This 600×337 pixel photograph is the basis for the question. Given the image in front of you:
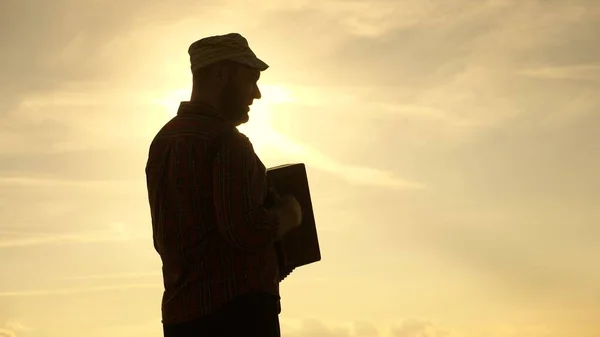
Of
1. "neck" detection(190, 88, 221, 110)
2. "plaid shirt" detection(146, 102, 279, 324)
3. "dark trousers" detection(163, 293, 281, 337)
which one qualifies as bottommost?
"dark trousers" detection(163, 293, 281, 337)

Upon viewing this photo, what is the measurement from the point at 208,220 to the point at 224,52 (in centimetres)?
106

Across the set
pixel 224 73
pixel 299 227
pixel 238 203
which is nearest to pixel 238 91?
pixel 224 73

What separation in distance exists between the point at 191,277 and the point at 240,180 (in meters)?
0.67

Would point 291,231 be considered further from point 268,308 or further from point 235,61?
point 235,61

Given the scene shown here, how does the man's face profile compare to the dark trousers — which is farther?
the man's face profile

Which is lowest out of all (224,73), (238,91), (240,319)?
(240,319)

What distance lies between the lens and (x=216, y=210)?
633 cm

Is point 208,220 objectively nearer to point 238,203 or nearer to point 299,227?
point 238,203

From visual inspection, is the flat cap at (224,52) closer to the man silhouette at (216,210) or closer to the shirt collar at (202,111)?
the man silhouette at (216,210)

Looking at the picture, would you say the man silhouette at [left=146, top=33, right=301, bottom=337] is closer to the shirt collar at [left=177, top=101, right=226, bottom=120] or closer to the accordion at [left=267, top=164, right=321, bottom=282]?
the shirt collar at [left=177, top=101, right=226, bottom=120]

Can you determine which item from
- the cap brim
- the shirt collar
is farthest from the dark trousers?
the cap brim

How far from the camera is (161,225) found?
21.4ft

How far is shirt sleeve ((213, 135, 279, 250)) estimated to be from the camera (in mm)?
6289

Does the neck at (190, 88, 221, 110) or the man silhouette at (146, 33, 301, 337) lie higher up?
the neck at (190, 88, 221, 110)
